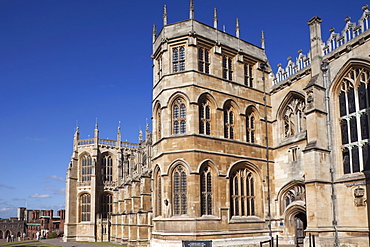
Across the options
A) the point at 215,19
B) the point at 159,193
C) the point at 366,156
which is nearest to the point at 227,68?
the point at 215,19

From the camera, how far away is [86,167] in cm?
6197

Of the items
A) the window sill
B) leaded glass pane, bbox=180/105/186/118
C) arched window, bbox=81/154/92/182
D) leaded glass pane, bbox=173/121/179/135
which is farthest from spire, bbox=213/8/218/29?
arched window, bbox=81/154/92/182

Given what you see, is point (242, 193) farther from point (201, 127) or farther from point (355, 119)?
point (355, 119)

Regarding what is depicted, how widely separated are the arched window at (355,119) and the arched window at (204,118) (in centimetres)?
850

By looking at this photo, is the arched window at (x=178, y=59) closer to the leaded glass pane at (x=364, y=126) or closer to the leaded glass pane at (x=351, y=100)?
the leaded glass pane at (x=351, y=100)

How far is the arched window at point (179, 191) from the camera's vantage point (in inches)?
976

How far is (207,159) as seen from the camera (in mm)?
25391

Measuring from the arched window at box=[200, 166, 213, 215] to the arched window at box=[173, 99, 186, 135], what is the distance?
3.07 meters

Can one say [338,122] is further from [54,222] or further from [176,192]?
[54,222]

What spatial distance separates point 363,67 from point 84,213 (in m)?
48.8

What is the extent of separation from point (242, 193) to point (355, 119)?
9.14 meters

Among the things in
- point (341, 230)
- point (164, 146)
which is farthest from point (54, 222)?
point (341, 230)

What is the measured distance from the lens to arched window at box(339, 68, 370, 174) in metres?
22.4

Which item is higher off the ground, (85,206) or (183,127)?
(183,127)
